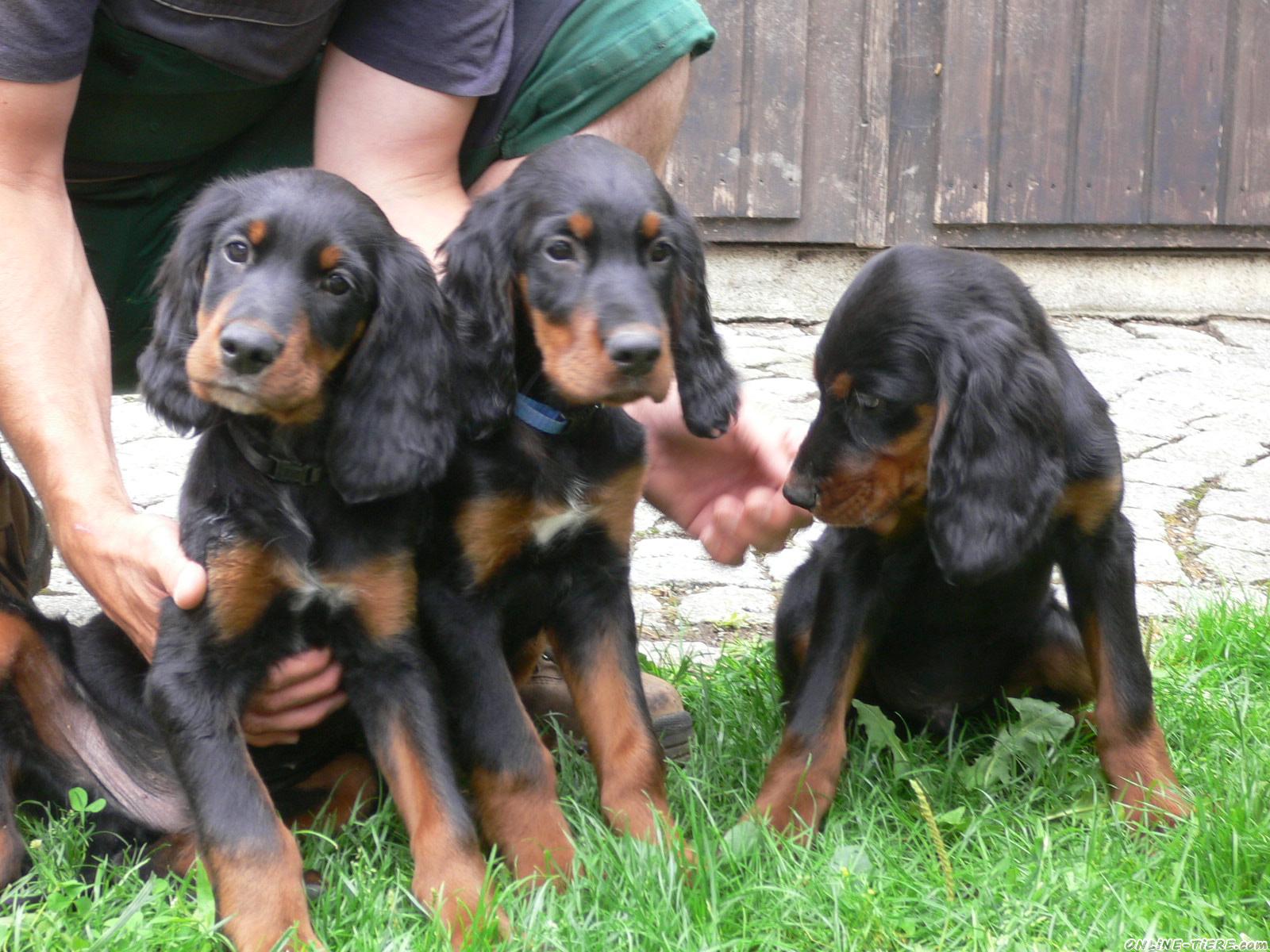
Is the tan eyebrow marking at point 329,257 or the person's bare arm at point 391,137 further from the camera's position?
the person's bare arm at point 391,137

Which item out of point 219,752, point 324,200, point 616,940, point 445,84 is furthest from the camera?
point 445,84

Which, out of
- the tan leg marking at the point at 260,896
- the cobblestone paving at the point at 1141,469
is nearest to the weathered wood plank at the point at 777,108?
the cobblestone paving at the point at 1141,469

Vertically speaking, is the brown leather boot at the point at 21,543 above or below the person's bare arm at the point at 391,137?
below

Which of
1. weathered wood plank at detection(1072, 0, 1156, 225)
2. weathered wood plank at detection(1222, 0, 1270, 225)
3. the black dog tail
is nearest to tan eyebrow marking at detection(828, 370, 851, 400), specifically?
the black dog tail

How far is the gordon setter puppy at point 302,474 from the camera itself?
2.11m

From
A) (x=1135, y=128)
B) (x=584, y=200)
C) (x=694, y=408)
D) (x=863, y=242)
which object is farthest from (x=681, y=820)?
(x=1135, y=128)

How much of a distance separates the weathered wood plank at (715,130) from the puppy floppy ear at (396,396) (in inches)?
185

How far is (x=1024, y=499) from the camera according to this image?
7.54 ft

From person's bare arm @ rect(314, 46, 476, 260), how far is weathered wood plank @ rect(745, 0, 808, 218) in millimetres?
4068

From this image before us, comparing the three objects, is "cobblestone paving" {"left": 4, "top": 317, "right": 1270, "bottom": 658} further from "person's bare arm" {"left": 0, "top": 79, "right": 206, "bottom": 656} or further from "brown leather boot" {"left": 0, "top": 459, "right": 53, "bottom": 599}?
"person's bare arm" {"left": 0, "top": 79, "right": 206, "bottom": 656}

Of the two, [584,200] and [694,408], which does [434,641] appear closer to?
[694,408]

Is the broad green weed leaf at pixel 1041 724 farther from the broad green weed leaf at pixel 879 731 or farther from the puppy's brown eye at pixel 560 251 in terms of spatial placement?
the puppy's brown eye at pixel 560 251

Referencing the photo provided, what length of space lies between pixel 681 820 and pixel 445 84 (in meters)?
1.57

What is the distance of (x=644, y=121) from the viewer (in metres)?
3.27
